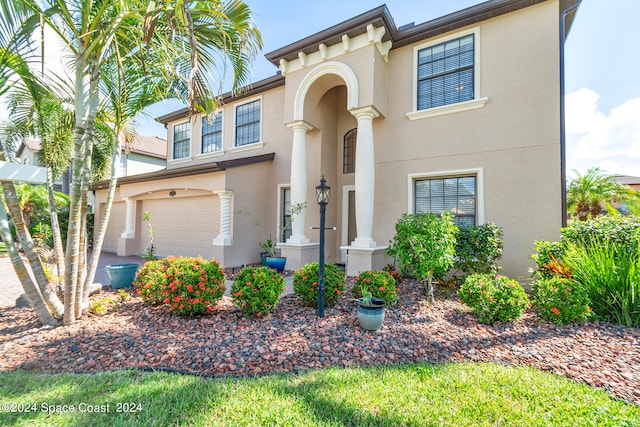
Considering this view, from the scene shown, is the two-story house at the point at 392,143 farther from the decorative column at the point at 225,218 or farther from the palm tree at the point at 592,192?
the palm tree at the point at 592,192

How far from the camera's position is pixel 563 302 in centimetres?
433

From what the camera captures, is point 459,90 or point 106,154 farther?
point 106,154

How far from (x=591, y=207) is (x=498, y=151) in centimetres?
1363

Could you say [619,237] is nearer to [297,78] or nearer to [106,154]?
[297,78]

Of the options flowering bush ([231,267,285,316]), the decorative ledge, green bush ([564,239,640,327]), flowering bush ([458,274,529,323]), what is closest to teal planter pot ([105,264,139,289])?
flowering bush ([231,267,285,316])

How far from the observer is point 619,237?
4.98m

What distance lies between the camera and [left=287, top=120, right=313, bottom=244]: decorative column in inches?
338

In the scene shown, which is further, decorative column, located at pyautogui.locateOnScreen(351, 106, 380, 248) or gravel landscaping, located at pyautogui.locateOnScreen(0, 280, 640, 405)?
decorative column, located at pyautogui.locateOnScreen(351, 106, 380, 248)

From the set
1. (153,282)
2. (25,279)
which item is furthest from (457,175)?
(25,279)

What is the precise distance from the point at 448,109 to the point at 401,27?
3249mm

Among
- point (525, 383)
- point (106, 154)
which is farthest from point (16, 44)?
point (106, 154)

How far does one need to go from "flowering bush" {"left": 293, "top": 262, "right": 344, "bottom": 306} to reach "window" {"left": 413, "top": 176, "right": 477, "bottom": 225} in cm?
390

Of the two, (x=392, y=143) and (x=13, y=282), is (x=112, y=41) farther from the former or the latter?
(x=13, y=282)

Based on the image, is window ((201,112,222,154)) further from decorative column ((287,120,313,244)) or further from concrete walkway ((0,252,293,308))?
concrete walkway ((0,252,293,308))
